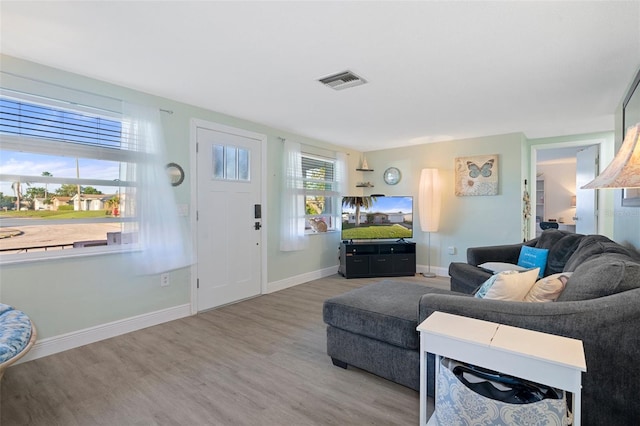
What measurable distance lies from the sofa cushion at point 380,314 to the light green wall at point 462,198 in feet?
9.63


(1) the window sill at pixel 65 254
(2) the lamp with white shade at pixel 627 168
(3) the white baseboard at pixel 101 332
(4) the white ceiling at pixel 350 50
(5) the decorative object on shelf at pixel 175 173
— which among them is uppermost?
(4) the white ceiling at pixel 350 50

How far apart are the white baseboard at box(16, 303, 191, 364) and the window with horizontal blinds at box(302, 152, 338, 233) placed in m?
2.41

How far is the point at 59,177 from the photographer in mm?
2645

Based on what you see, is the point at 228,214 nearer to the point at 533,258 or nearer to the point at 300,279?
the point at 300,279

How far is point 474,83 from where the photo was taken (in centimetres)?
284

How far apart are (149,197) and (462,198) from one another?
4480 millimetres

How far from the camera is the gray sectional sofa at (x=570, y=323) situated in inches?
54.4

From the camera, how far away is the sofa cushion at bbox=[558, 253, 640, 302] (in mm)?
1480

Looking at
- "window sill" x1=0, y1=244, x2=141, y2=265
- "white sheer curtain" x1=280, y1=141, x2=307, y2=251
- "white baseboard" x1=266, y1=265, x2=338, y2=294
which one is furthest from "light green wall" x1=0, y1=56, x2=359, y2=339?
"white baseboard" x1=266, y1=265, x2=338, y2=294

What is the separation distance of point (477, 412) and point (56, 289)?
3.10 metres

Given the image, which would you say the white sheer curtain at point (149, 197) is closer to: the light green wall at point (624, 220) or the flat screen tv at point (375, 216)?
the flat screen tv at point (375, 216)

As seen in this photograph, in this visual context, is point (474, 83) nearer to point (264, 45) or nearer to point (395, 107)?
point (395, 107)

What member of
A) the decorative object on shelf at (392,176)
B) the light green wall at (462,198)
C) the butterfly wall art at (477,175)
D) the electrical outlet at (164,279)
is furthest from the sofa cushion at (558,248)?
the electrical outlet at (164,279)

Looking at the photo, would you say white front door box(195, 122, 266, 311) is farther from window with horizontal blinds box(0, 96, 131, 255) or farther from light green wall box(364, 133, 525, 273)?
light green wall box(364, 133, 525, 273)
